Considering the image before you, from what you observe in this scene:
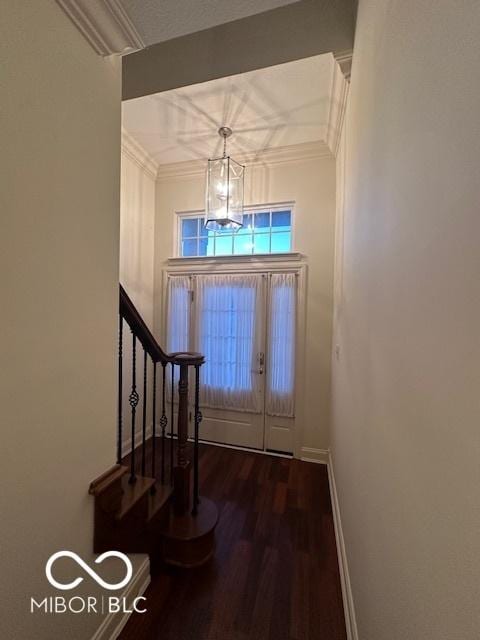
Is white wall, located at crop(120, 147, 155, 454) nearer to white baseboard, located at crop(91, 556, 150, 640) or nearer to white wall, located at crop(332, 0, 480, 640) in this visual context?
white baseboard, located at crop(91, 556, 150, 640)

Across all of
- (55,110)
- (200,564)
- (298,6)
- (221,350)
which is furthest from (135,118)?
(200,564)

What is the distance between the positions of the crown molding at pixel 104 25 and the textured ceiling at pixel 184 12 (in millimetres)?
33

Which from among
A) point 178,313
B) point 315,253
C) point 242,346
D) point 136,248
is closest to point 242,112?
point 315,253

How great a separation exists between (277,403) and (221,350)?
89 cm

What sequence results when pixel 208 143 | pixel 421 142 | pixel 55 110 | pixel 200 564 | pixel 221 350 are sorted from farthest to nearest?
pixel 221 350 < pixel 208 143 < pixel 200 564 < pixel 55 110 < pixel 421 142

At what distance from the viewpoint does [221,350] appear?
126 inches

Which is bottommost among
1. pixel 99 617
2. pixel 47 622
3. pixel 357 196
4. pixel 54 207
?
pixel 99 617

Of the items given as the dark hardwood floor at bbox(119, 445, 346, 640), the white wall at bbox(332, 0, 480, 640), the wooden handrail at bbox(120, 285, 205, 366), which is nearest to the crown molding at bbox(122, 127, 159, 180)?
the wooden handrail at bbox(120, 285, 205, 366)

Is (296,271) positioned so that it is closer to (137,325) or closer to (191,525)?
(137,325)

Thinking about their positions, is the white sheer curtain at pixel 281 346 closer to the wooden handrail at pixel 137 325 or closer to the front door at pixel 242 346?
the front door at pixel 242 346

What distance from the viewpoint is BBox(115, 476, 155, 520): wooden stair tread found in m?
1.30

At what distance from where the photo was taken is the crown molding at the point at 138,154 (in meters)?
2.86

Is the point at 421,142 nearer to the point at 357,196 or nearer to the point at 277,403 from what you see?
the point at 357,196

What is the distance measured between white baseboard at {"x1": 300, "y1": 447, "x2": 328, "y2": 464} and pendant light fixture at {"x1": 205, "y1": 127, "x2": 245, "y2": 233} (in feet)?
8.13
